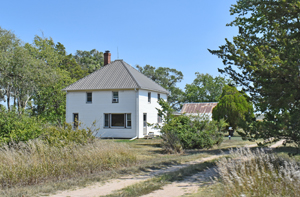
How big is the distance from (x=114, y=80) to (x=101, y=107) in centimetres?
321

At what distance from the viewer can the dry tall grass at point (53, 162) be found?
29.2 feet

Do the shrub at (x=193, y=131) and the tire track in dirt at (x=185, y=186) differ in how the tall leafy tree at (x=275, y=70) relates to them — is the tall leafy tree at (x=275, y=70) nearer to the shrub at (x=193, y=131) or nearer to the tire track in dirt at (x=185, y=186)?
the tire track in dirt at (x=185, y=186)

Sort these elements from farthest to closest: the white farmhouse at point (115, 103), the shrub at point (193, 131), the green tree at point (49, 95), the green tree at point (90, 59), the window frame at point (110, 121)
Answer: the green tree at point (90, 59)
the green tree at point (49, 95)
the window frame at point (110, 121)
the white farmhouse at point (115, 103)
the shrub at point (193, 131)

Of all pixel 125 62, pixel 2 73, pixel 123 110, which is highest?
pixel 125 62

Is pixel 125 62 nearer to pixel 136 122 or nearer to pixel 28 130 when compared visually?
pixel 136 122

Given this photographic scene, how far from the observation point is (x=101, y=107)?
31422mm

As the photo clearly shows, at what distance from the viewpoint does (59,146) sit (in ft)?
37.1

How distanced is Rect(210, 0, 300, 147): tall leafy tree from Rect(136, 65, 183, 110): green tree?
5319 cm

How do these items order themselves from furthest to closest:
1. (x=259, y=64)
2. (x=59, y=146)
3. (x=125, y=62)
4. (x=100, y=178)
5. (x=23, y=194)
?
(x=125, y=62)
(x=59, y=146)
(x=100, y=178)
(x=259, y=64)
(x=23, y=194)

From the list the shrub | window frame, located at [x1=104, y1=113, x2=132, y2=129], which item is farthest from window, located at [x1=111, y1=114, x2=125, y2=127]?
the shrub

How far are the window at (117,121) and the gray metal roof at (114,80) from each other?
9.59 feet

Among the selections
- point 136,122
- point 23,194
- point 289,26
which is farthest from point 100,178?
point 136,122

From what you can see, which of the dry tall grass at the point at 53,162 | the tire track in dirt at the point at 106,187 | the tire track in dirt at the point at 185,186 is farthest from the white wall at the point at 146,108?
the tire track in dirt at the point at 185,186

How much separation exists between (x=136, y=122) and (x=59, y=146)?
61.1ft
